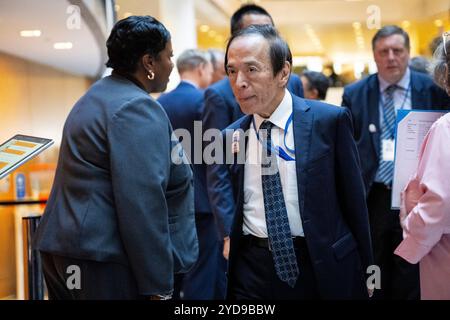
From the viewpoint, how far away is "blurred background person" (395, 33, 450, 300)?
257 cm

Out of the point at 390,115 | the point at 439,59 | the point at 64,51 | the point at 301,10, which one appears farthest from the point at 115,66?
the point at 301,10

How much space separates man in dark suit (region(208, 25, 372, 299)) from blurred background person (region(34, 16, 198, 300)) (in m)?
0.42

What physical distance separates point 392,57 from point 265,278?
2.32 metres

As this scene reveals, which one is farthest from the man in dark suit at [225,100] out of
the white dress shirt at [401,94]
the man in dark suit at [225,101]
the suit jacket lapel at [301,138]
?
the suit jacket lapel at [301,138]

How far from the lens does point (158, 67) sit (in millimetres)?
2697

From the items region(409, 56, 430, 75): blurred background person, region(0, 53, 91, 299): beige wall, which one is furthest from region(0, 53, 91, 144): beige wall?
region(409, 56, 430, 75): blurred background person

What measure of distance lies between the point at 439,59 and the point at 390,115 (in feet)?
5.33

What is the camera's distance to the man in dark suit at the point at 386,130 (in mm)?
4391

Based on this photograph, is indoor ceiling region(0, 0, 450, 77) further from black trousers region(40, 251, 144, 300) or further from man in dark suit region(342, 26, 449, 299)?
black trousers region(40, 251, 144, 300)

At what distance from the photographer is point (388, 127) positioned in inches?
175

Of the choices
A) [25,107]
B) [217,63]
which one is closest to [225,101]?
[25,107]

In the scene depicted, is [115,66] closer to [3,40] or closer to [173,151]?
[173,151]

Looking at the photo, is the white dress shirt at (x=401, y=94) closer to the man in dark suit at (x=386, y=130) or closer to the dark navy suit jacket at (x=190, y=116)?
the man in dark suit at (x=386, y=130)

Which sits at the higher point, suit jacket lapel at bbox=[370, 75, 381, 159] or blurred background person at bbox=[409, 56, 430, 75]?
blurred background person at bbox=[409, 56, 430, 75]
